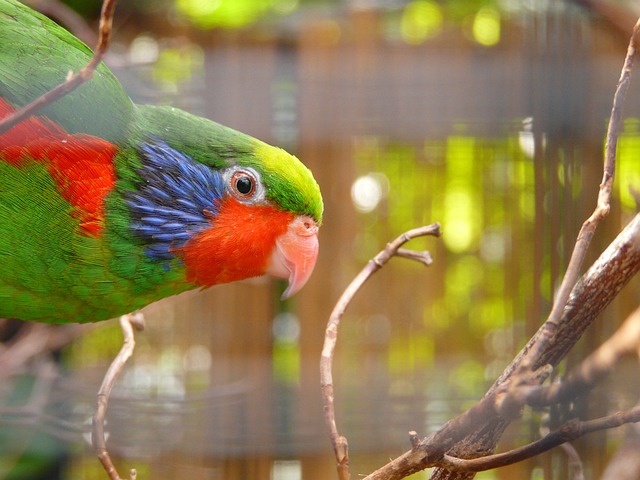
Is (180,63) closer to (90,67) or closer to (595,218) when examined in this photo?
(90,67)

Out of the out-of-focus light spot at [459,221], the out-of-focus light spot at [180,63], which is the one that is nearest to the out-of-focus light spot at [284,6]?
the out-of-focus light spot at [180,63]

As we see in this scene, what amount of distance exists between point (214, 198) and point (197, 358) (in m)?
1.36

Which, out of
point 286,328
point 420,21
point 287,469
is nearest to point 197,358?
point 286,328

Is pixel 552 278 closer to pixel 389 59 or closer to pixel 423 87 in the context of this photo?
pixel 423 87

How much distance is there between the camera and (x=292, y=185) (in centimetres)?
109

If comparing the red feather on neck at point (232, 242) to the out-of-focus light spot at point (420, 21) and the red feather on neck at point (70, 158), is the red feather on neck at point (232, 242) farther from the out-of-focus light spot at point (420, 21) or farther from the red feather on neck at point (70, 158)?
the out-of-focus light spot at point (420, 21)

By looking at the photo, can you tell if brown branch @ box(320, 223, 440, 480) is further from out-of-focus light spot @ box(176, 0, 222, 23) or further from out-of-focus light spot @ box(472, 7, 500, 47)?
out-of-focus light spot @ box(176, 0, 222, 23)

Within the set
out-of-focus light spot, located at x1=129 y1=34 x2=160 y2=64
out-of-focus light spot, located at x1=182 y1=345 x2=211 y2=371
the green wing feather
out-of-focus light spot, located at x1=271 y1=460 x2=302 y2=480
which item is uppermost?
out-of-focus light spot, located at x1=129 y1=34 x2=160 y2=64

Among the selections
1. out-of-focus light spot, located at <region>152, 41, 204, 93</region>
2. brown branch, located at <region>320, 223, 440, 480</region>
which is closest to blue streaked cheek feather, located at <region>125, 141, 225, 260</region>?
brown branch, located at <region>320, 223, 440, 480</region>

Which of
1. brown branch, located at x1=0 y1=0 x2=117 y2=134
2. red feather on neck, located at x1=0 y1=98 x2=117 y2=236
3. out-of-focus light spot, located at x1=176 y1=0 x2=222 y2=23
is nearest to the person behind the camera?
→ brown branch, located at x1=0 y1=0 x2=117 y2=134

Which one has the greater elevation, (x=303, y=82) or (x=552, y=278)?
(x=303, y=82)

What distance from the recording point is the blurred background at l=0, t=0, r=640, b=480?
208 cm

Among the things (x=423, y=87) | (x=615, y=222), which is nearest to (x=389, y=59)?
(x=423, y=87)

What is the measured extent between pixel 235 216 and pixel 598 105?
61 cm
